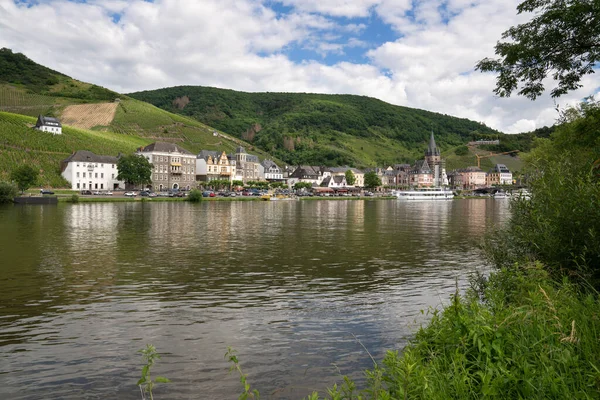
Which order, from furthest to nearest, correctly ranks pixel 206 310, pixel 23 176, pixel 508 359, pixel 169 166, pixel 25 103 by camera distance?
pixel 25 103
pixel 169 166
pixel 23 176
pixel 206 310
pixel 508 359

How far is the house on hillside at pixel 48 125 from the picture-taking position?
14162cm

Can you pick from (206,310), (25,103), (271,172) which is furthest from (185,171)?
(206,310)

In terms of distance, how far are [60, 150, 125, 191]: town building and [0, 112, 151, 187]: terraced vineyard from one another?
2.82 m

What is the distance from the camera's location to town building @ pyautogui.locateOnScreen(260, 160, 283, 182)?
626 ft

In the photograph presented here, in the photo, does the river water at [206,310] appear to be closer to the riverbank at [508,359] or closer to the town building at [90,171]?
the riverbank at [508,359]

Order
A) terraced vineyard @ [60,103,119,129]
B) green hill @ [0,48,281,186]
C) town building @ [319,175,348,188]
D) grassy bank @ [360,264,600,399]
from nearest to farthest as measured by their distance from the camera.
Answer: grassy bank @ [360,264,600,399]
green hill @ [0,48,281,186]
terraced vineyard @ [60,103,119,129]
town building @ [319,175,348,188]

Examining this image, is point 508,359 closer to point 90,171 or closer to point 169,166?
point 90,171

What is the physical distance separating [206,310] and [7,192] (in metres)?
79.3

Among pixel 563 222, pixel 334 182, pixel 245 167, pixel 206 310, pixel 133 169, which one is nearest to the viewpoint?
pixel 563 222

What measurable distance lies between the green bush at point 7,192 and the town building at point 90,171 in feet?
134

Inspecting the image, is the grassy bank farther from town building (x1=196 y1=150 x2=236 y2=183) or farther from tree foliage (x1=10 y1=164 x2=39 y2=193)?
town building (x1=196 y1=150 x2=236 y2=183)

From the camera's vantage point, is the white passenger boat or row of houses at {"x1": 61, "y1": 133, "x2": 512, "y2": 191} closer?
row of houses at {"x1": 61, "y1": 133, "x2": 512, "y2": 191}

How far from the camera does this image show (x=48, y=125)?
142750mm

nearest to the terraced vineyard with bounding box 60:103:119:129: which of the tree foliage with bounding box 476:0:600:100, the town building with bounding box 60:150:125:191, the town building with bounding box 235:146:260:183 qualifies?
the town building with bounding box 60:150:125:191
